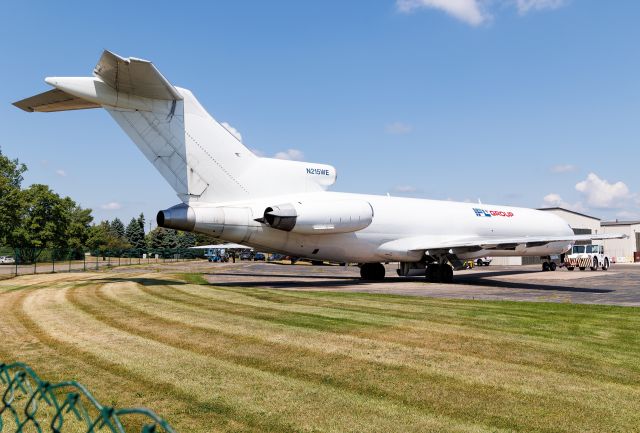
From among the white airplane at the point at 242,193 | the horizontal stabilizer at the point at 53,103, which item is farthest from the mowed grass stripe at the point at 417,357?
the horizontal stabilizer at the point at 53,103

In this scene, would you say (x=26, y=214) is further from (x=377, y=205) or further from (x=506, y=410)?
(x=506, y=410)

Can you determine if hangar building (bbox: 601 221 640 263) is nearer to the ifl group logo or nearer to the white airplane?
the ifl group logo

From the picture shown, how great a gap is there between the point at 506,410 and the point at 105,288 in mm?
17563

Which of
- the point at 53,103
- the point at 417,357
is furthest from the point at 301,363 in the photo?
the point at 53,103

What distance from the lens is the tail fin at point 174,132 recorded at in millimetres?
18094

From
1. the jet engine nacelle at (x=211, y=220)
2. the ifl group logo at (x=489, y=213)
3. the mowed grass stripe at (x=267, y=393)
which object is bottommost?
the mowed grass stripe at (x=267, y=393)

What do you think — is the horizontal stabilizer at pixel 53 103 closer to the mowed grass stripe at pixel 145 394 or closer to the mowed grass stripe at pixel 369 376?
the mowed grass stripe at pixel 369 376

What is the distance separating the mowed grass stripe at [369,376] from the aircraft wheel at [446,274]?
62.0 feet

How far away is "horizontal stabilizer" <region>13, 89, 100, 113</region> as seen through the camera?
18.1 m

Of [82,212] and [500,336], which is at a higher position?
Answer: [82,212]

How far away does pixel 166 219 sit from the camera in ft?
64.6

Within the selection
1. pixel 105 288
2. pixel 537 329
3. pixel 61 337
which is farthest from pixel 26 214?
pixel 537 329

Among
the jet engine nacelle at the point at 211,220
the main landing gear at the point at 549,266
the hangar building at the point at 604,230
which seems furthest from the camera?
the hangar building at the point at 604,230

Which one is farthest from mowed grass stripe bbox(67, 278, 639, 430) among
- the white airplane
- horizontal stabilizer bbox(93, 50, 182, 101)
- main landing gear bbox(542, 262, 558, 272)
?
main landing gear bbox(542, 262, 558, 272)
